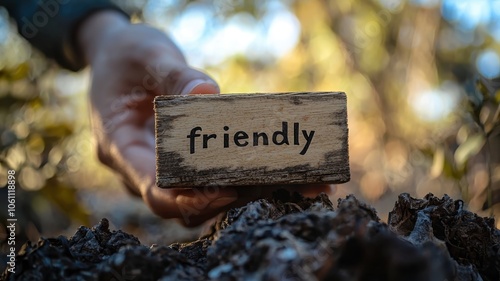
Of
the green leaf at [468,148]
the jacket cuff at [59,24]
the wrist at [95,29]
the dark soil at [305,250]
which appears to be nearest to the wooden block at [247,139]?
the dark soil at [305,250]

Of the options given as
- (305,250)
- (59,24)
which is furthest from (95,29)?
(305,250)

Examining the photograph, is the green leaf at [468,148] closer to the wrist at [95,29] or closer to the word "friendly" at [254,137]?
the word "friendly" at [254,137]

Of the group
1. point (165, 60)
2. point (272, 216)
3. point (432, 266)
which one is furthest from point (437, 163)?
point (432, 266)

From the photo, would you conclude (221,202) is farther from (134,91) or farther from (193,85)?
(134,91)

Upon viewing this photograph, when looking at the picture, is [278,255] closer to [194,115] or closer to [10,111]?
[194,115]

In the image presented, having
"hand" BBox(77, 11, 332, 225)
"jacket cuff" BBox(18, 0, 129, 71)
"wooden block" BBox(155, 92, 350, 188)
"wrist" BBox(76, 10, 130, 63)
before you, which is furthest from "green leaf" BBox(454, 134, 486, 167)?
"jacket cuff" BBox(18, 0, 129, 71)

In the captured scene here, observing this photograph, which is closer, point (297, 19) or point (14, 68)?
point (14, 68)
